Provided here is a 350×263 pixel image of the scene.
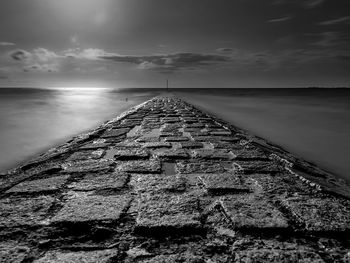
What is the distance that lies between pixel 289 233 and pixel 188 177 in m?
1.23

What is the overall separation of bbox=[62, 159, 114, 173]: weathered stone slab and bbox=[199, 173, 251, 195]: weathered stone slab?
3.85ft

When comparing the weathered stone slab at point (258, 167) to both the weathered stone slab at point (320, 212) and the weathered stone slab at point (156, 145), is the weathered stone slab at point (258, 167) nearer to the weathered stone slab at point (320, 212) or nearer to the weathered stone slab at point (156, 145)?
the weathered stone slab at point (320, 212)

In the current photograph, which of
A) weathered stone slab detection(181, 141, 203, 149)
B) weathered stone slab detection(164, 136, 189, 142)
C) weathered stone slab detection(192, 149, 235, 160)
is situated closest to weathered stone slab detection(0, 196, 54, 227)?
weathered stone slab detection(192, 149, 235, 160)

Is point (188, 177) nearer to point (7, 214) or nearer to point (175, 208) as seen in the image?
point (175, 208)

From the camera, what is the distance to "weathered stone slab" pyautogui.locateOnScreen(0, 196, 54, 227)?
180cm

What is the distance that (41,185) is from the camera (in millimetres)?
2518

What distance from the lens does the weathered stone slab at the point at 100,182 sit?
2432 millimetres

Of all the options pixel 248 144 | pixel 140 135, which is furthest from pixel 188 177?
pixel 140 135

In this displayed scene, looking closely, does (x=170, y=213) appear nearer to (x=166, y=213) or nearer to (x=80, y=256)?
(x=166, y=213)

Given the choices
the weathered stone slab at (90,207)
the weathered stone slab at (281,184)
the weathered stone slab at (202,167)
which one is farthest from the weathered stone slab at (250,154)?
the weathered stone slab at (90,207)

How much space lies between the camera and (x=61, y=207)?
2.02 meters

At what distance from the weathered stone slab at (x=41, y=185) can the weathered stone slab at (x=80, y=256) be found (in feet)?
3.46

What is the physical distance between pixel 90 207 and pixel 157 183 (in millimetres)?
724

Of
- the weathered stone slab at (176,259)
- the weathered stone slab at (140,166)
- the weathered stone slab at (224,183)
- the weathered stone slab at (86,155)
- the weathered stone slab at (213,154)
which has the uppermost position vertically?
the weathered stone slab at (213,154)
